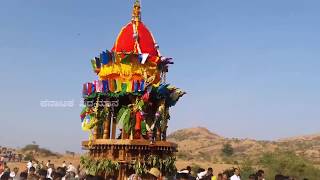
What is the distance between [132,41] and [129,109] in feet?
9.58

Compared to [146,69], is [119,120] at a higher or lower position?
lower

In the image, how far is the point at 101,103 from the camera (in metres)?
17.4

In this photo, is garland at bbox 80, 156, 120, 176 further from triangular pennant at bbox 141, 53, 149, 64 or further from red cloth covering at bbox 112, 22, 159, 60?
red cloth covering at bbox 112, 22, 159, 60

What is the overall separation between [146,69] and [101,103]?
2.30 metres

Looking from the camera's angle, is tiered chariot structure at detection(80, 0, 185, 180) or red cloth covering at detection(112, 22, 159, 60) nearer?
tiered chariot structure at detection(80, 0, 185, 180)

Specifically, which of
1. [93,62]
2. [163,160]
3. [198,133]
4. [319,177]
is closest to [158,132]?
[163,160]

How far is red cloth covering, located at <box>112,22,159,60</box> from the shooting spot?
699 inches

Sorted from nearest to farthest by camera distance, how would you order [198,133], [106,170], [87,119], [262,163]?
[106,170], [87,119], [262,163], [198,133]

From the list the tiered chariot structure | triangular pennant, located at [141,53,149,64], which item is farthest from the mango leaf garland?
triangular pennant, located at [141,53,149,64]

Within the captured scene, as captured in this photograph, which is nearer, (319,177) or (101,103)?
(101,103)

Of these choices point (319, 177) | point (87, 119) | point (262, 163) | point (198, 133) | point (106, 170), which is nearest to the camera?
point (106, 170)

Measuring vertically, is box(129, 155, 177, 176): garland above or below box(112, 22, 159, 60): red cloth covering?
below

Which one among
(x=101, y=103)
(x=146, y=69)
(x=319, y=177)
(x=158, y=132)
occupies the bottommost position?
(x=319, y=177)

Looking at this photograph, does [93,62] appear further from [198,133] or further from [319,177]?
[198,133]
